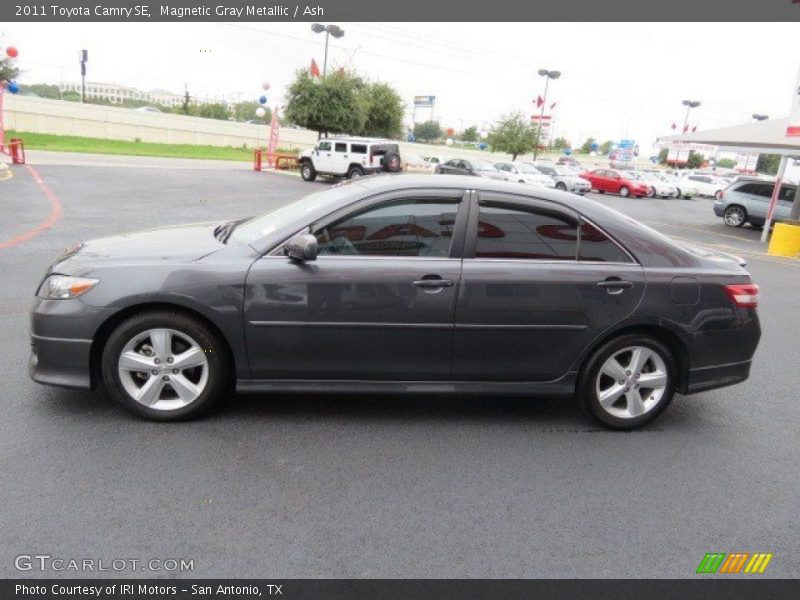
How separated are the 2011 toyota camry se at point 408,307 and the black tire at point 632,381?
1cm

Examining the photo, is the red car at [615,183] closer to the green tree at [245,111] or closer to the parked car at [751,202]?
the parked car at [751,202]

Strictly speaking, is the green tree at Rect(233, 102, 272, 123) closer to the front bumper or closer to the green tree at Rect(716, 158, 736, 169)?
the green tree at Rect(716, 158, 736, 169)

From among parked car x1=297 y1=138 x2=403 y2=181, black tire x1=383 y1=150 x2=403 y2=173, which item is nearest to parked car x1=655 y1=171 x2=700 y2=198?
black tire x1=383 y1=150 x2=403 y2=173

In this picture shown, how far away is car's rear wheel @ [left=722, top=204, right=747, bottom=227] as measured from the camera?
71.1 feet

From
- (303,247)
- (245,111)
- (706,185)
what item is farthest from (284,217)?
(245,111)

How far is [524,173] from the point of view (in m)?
31.2

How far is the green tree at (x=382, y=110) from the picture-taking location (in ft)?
140

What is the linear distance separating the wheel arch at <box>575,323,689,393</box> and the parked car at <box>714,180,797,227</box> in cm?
1954

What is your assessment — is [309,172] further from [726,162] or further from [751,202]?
[726,162]

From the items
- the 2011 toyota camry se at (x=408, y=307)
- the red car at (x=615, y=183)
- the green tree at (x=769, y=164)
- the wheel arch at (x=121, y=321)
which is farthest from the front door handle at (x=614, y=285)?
the green tree at (x=769, y=164)

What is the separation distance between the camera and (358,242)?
3980 millimetres

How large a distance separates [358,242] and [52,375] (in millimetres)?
2030
